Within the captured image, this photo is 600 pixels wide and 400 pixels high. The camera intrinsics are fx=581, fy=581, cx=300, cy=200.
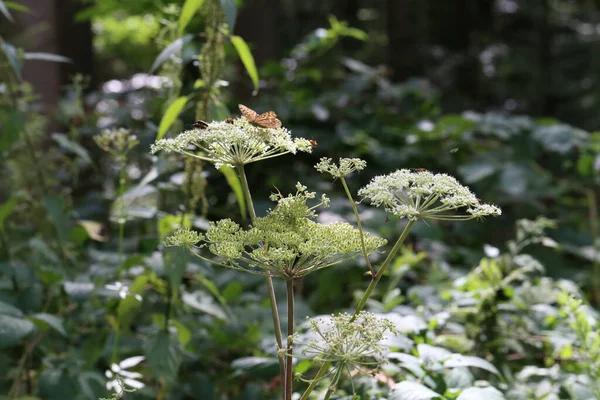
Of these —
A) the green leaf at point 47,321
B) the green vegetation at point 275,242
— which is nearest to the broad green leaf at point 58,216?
the green vegetation at point 275,242

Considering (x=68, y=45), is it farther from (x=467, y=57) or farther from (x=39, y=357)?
(x=467, y=57)

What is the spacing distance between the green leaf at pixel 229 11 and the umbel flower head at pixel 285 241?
1.61 feet

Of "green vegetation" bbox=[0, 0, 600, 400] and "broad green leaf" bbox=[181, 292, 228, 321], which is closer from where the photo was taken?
"green vegetation" bbox=[0, 0, 600, 400]

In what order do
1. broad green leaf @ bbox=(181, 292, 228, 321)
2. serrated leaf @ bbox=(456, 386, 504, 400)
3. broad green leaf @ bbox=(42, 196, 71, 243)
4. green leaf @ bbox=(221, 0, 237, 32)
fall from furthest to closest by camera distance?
broad green leaf @ bbox=(42, 196, 71, 243) → broad green leaf @ bbox=(181, 292, 228, 321) → green leaf @ bbox=(221, 0, 237, 32) → serrated leaf @ bbox=(456, 386, 504, 400)

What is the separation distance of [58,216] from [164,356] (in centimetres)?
65

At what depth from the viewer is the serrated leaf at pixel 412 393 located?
1.07 meters

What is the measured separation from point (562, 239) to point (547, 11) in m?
6.71

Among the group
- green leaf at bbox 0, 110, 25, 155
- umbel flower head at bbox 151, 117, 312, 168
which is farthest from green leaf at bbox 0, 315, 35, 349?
umbel flower head at bbox 151, 117, 312, 168

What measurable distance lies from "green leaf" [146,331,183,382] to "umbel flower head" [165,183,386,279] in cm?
67

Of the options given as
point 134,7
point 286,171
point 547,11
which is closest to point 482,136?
point 286,171

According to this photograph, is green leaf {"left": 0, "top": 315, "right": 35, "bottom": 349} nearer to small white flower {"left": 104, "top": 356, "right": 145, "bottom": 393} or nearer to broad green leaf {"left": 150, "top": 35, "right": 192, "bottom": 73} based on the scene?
small white flower {"left": 104, "top": 356, "right": 145, "bottom": 393}

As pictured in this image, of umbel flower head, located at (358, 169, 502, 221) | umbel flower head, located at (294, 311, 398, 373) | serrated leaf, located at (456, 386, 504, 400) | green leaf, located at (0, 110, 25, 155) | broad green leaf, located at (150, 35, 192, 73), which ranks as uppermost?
broad green leaf, located at (150, 35, 192, 73)

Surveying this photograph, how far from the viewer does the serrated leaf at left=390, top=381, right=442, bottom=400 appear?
1072mm

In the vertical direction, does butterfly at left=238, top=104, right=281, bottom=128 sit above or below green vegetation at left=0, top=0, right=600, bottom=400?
above
